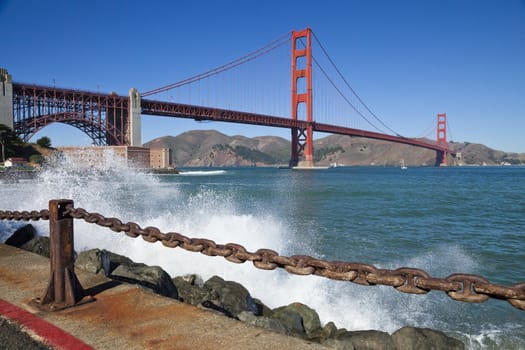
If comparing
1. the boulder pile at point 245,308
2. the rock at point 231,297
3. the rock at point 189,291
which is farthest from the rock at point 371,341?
the rock at point 189,291

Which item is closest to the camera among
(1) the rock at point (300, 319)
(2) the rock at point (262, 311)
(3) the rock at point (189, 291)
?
(1) the rock at point (300, 319)

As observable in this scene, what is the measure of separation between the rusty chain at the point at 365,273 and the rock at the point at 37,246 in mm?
3293

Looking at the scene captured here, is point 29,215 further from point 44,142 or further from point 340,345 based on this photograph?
point 44,142

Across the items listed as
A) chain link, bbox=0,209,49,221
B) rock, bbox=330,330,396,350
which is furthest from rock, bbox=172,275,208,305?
chain link, bbox=0,209,49,221

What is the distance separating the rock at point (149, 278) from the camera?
426 cm

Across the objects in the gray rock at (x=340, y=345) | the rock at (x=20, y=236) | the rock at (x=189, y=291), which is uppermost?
the rock at (x=20, y=236)

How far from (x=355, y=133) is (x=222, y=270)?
2132 inches

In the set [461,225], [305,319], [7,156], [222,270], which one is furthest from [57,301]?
[7,156]

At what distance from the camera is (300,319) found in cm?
443

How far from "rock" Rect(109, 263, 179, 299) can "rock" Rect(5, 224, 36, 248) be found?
2006mm

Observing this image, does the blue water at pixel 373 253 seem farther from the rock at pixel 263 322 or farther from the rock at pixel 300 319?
the rock at pixel 263 322

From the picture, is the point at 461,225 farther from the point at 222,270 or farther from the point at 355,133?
the point at 355,133

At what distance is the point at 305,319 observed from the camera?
4543 mm

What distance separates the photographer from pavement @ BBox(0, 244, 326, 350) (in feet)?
6.26
